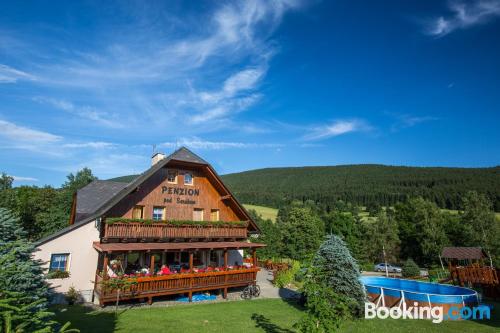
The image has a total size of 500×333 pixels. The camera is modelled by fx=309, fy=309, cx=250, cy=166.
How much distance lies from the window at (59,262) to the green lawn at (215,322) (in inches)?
107

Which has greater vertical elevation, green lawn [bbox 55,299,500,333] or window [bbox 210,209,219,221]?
window [bbox 210,209,219,221]

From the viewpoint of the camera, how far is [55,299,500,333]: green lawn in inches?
500

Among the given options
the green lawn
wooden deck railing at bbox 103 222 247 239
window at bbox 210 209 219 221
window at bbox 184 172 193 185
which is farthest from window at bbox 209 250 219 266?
the green lawn

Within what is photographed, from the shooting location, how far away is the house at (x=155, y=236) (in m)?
17.7

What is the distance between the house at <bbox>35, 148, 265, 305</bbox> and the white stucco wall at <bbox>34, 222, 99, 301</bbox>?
5 cm

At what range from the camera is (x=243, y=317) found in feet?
49.2

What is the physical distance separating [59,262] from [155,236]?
5.50 meters

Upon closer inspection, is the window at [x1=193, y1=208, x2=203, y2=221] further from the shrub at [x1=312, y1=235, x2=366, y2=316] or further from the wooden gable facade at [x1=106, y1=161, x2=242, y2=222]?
the shrub at [x1=312, y1=235, x2=366, y2=316]

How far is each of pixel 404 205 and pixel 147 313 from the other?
5929cm

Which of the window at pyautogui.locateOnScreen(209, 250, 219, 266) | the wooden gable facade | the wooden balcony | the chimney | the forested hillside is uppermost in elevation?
the forested hillside

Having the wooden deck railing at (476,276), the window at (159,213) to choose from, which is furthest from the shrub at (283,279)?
the wooden deck railing at (476,276)

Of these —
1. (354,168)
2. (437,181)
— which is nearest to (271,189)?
(354,168)

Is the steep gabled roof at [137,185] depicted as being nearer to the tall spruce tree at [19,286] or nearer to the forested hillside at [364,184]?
the tall spruce tree at [19,286]

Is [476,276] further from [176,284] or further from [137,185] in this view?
[137,185]
